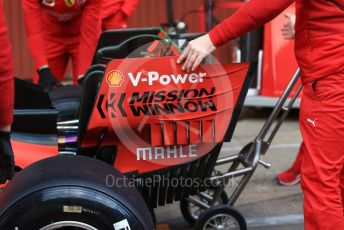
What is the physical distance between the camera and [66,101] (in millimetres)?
3662

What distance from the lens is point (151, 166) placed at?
308cm

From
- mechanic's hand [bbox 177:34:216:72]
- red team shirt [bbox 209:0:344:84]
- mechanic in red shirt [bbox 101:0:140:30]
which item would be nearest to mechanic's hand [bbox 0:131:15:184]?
mechanic's hand [bbox 177:34:216:72]

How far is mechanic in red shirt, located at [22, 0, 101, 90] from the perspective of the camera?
4539mm

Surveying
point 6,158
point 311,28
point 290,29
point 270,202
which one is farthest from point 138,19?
point 6,158

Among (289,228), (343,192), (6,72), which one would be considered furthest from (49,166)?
(289,228)

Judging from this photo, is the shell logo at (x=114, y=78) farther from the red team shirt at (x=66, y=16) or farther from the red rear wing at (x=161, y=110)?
the red team shirt at (x=66, y=16)

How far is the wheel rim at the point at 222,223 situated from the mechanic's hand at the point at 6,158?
4.25 ft

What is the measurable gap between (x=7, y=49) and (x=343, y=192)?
1801 millimetres

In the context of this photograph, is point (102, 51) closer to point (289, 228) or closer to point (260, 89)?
point (289, 228)

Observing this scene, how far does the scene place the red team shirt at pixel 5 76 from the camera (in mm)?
2342

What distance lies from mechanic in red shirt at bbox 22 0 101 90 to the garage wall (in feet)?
12.6

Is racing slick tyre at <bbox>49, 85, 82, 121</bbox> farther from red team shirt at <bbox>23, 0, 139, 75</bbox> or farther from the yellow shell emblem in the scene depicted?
the yellow shell emblem

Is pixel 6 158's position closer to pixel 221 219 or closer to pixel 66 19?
pixel 221 219

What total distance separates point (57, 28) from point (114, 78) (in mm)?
2231
